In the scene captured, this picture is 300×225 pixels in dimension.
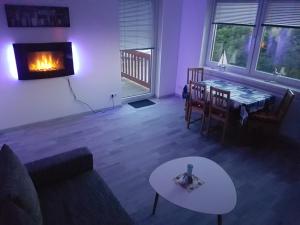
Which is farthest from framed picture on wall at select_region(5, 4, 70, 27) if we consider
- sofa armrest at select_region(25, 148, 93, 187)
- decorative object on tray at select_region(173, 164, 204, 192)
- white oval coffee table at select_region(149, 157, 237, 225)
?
decorative object on tray at select_region(173, 164, 204, 192)

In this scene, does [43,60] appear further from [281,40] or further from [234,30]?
[281,40]

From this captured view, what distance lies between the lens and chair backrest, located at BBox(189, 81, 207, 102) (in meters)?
3.70

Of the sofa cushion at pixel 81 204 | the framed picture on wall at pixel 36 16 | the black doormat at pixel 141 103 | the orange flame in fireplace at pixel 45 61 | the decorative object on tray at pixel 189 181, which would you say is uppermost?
the framed picture on wall at pixel 36 16

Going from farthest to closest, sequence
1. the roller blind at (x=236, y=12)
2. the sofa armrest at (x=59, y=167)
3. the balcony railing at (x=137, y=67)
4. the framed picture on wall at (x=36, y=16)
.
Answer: the balcony railing at (x=137, y=67)
the roller blind at (x=236, y=12)
the framed picture on wall at (x=36, y=16)
the sofa armrest at (x=59, y=167)

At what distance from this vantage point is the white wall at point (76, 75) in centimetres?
351

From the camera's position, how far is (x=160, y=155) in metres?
3.27

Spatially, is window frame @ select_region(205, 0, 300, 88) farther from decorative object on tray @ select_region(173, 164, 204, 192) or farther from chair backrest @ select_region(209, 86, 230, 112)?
decorative object on tray @ select_region(173, 164, 204, 192)

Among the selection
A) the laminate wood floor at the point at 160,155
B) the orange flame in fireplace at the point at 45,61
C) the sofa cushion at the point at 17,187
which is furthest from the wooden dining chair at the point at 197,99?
the sofa cushion at the point at 17,187

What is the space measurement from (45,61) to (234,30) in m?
3.27

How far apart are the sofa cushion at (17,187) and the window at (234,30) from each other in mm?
3723

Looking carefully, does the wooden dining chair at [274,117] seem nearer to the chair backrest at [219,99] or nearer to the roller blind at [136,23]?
the chair backrest at [219,99]

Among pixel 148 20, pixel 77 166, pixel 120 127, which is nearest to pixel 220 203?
pixel 77 166

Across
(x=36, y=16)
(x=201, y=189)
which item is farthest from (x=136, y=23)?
(x=201, y=189)

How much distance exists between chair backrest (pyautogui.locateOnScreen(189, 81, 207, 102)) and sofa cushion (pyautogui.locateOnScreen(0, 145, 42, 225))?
273 cm
